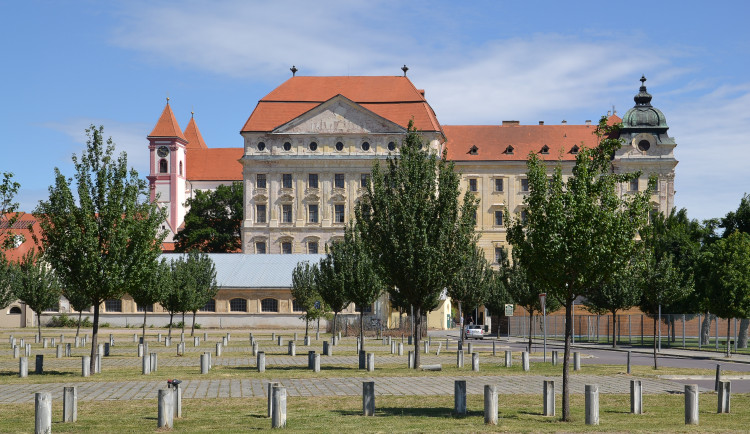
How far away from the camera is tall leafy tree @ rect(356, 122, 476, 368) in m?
29.3

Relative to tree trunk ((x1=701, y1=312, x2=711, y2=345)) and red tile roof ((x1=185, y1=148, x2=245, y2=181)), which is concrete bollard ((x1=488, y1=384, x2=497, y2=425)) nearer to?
tree trunk ((x1=701, y1=312, x2=711, y2=345))

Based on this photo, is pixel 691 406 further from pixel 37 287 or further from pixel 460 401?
pixel 37 287

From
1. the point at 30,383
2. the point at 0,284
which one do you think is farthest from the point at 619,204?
the point at 0,284

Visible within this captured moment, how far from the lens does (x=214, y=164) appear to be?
13925 centimetres

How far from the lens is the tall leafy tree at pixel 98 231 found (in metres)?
28.6

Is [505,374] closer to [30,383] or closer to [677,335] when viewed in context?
[30,383]

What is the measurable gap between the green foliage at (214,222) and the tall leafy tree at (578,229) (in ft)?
298

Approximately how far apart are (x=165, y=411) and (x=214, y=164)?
411 ft

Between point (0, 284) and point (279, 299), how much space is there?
2489 centimetres

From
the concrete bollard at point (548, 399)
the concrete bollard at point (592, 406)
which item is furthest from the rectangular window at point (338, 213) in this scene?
the concrete bollard at point (592, 406)

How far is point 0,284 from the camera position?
182 feet

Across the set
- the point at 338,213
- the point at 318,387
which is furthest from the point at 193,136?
the point at 318,387

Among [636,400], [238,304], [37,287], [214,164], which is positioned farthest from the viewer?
[214,164]

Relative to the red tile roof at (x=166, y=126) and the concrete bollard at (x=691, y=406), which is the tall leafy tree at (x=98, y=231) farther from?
the red tile roof at (x=166, y=126)
